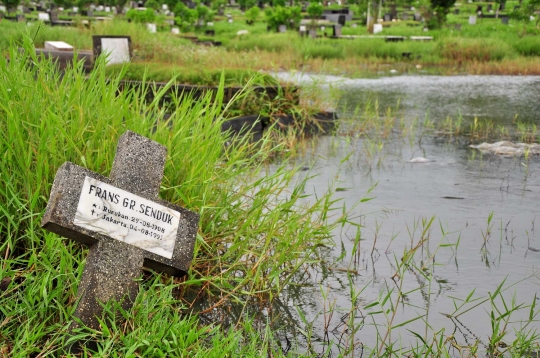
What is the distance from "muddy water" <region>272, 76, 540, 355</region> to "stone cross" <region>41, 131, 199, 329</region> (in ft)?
2.49

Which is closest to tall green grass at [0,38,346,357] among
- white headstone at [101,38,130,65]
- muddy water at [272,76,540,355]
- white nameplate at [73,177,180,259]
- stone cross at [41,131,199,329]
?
stone cross at [41,131,199,329]

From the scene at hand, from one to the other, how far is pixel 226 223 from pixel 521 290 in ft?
5.41

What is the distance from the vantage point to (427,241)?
200 inches

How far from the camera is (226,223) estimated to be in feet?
13.3

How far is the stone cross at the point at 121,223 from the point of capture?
10.00ft

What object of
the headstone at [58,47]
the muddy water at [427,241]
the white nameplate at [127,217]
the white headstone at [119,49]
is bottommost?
the muddy water at [427,241]

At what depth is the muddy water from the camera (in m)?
3.81

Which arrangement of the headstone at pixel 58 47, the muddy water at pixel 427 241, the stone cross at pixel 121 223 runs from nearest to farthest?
the stone cross at pixel 121 223
the muddy water at pixel 427 241
the headstone at pixel 58 47

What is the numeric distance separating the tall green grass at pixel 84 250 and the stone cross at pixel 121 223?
93 millimetres

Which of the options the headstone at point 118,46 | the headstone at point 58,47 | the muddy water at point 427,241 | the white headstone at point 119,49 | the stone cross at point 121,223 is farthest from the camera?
the headstone at point 58,47

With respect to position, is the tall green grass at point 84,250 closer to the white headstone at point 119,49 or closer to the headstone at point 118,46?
the headstone at point 118,46

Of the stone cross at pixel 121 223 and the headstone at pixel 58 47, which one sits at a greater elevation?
the stone cross at pixel 121 223

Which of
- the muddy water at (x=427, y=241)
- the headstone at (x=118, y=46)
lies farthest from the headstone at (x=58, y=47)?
the muddy water at (x=427, y=241)

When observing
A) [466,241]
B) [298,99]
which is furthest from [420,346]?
[298,99]
